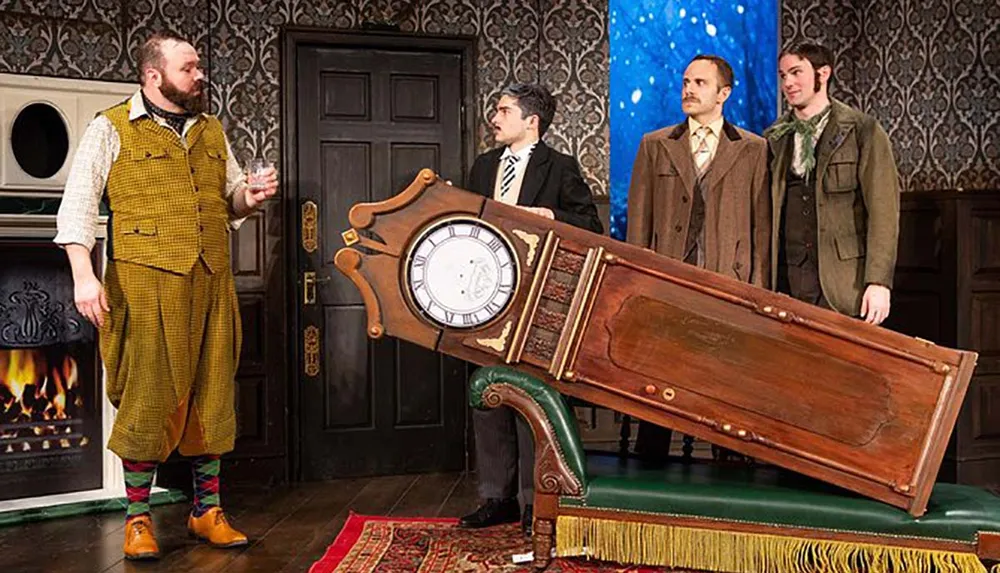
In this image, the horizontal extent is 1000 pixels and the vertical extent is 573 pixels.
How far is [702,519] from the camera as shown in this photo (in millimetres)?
3604

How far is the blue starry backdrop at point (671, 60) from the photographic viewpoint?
20.2 feet

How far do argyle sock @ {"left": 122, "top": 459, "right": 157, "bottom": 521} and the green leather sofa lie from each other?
1.28 metres

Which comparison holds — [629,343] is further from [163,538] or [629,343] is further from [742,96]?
[742,96]

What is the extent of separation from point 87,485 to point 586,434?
7.86 ft

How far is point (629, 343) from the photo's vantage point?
3.71m

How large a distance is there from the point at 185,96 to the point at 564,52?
2.45 metres

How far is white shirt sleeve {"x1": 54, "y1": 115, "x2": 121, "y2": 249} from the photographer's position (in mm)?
3936

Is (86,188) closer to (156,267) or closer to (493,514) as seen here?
(156,267)

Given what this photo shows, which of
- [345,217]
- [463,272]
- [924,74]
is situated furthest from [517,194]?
[924,74]

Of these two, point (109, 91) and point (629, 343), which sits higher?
point (109, 91)

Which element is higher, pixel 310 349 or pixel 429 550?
pixel 310 349

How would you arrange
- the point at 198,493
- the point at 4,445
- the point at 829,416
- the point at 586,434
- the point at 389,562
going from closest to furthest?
the point at 829,416
the point at 389,562
the point at 198,493
the point at 4,445
the point at 586,434

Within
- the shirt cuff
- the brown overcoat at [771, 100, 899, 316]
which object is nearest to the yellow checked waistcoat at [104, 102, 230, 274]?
the shirt cuff

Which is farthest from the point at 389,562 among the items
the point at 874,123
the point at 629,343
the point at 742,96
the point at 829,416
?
the point at 742,96
